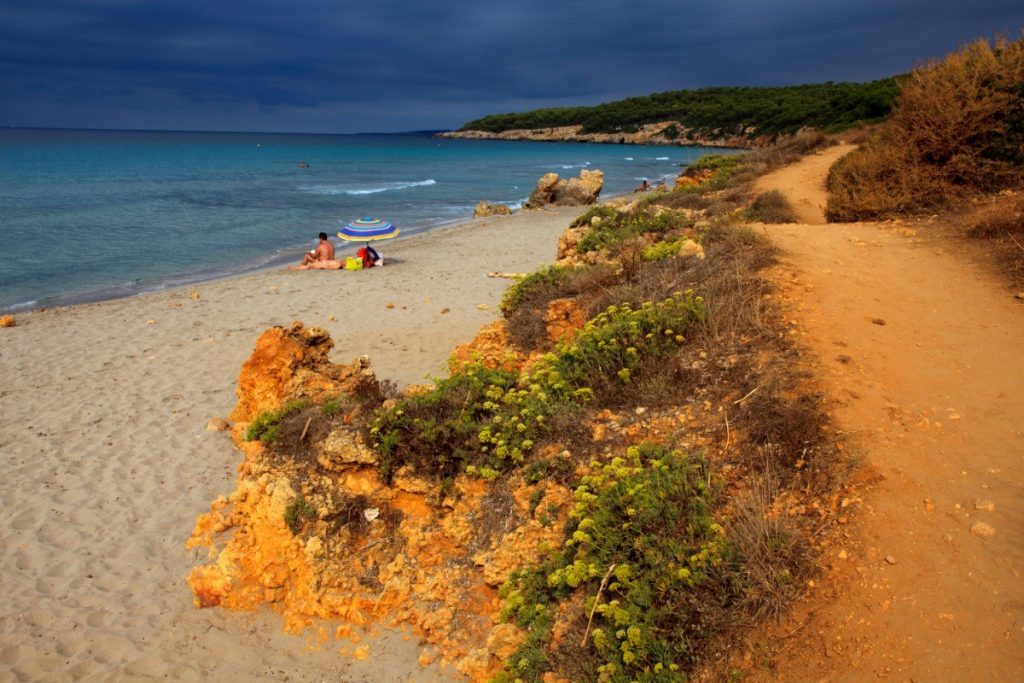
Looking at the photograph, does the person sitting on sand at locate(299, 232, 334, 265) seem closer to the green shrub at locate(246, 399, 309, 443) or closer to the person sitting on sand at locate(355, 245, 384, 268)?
the person sitting on sand at locate(355, 245, 384, 268)

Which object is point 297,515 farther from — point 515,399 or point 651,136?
point 651,136

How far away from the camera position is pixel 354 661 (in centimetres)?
435

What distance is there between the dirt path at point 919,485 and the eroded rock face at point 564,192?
26.4 m

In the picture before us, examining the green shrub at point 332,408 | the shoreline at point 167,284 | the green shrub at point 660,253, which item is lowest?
the shoreline at point 167,284

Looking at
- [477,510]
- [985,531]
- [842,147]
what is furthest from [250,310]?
[842,147]

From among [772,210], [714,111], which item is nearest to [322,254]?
[772,210]

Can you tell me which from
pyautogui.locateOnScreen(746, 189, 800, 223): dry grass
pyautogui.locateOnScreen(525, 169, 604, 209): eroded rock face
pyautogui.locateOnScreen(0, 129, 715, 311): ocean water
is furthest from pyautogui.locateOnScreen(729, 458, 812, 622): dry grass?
pyautogui.locateOnScreen(525, 169, 604, 209): eroded rock face

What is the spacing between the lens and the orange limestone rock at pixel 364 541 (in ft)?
14.7

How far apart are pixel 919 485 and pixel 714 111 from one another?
387 feet

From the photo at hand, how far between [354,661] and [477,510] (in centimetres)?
140

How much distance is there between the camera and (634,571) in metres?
3.63

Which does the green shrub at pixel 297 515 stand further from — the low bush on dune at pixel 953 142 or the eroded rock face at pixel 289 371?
the low bush on dune at pixel 953 142

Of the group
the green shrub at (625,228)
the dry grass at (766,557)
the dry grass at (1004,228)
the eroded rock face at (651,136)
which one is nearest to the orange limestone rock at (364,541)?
the dry grass at (766,557)

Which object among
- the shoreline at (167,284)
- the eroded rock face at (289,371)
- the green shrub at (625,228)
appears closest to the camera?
the eroded rock face at (289,371)
